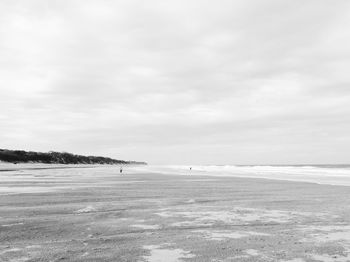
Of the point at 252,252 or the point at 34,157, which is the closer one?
the point at 252,252

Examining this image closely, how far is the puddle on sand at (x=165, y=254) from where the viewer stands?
699 cm

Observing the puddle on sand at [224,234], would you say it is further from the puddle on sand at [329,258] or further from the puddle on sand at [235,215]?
the puddle on sand at [329,258]

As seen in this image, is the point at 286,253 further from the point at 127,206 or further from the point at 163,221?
the point at 127,206

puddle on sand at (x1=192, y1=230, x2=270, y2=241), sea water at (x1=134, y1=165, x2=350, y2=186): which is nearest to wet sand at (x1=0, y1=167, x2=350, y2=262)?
puddle on sand at (x1=192, y1=230, x2=270, y2=241)

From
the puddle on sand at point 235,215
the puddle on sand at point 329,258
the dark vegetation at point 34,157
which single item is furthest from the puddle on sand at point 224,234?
the dark vegetation at point 34,157

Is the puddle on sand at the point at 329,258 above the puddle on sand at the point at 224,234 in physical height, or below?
below

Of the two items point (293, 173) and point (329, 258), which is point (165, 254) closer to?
point (329, 258)

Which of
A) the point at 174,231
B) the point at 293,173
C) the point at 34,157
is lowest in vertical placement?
the point at 174,231

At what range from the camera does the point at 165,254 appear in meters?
7.33

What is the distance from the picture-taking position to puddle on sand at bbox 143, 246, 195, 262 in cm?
699

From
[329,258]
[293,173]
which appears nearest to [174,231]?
[329,258]

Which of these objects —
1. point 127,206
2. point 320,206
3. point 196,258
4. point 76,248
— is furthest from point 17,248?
point 320,206

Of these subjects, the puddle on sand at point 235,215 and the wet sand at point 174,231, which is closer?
the wet sand at point 174,231

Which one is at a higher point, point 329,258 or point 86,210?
point 86,210
